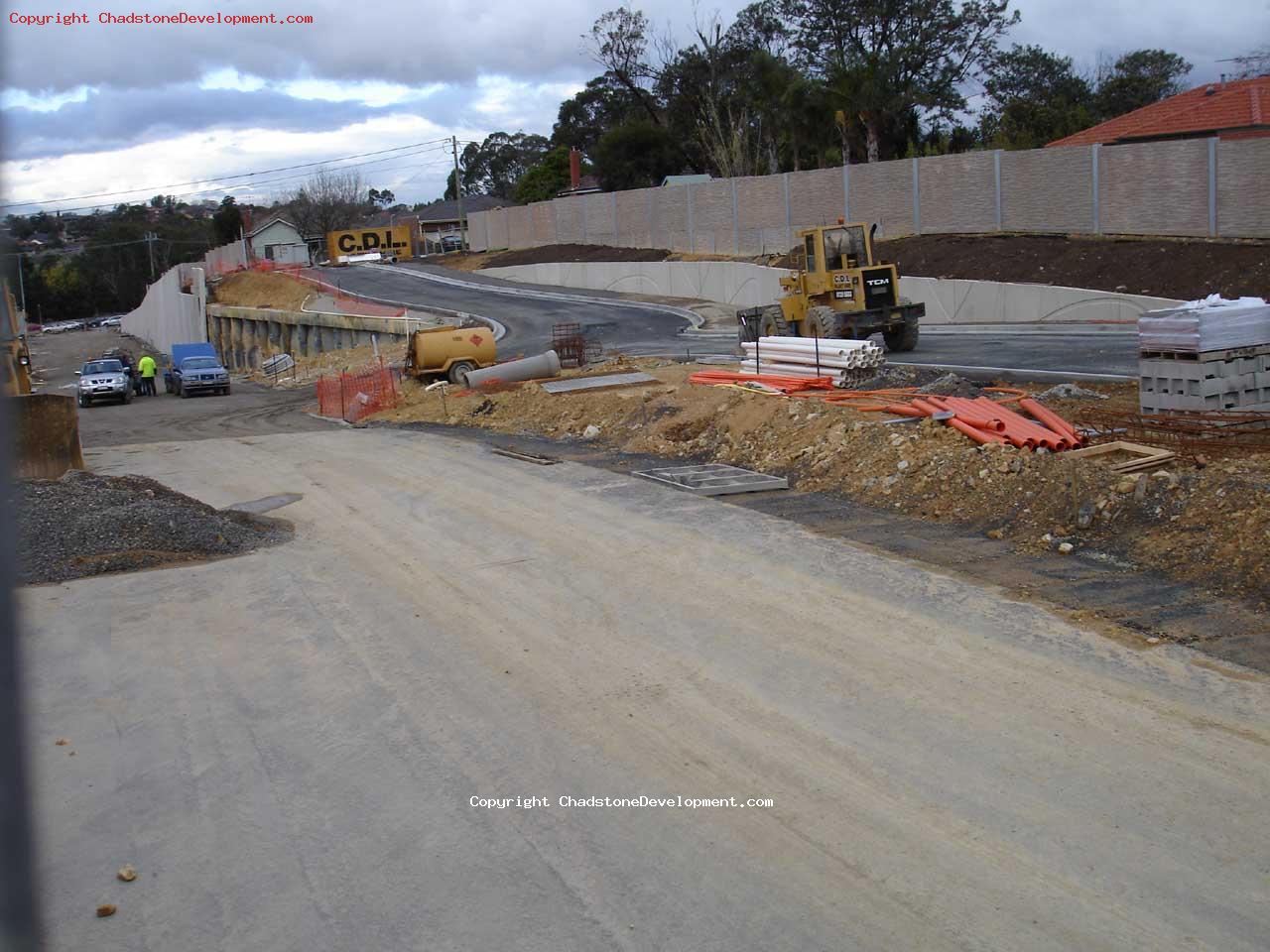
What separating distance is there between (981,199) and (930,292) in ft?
19.3

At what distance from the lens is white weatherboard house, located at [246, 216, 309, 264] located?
81.2 metres

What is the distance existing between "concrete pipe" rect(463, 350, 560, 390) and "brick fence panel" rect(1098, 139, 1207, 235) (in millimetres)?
19133

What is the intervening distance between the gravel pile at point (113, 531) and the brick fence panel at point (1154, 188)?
94.2 ft

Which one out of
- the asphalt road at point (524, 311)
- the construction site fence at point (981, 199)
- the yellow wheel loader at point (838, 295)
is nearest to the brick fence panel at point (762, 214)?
the construction site fence at point (981, 199)

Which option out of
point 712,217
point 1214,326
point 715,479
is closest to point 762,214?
point 712,217

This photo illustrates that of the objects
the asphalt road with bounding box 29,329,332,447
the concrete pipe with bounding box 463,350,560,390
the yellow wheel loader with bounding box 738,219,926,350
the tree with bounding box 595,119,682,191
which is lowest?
the asphalt road with bounding box 29,329,332,447

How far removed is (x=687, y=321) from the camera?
137ft

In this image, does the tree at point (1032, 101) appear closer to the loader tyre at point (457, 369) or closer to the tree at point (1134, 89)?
the tree at point (1134, 89)

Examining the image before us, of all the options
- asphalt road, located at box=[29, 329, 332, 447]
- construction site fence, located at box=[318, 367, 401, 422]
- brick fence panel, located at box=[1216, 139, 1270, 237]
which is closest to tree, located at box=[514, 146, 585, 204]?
asphalt road, located at box=[29, 329, 332, 447]

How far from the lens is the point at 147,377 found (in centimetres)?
4531

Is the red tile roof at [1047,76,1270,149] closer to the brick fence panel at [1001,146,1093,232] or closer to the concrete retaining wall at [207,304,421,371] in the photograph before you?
the brick fence panel at [1001,146,1093,232]

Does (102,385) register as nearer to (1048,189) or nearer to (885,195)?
(885,195)

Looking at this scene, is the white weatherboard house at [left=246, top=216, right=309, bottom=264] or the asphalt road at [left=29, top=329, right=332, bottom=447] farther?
the white weatherboard house at [left=246, top=216, right=309, bottom=264]

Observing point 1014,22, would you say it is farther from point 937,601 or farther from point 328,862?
point 328,862
